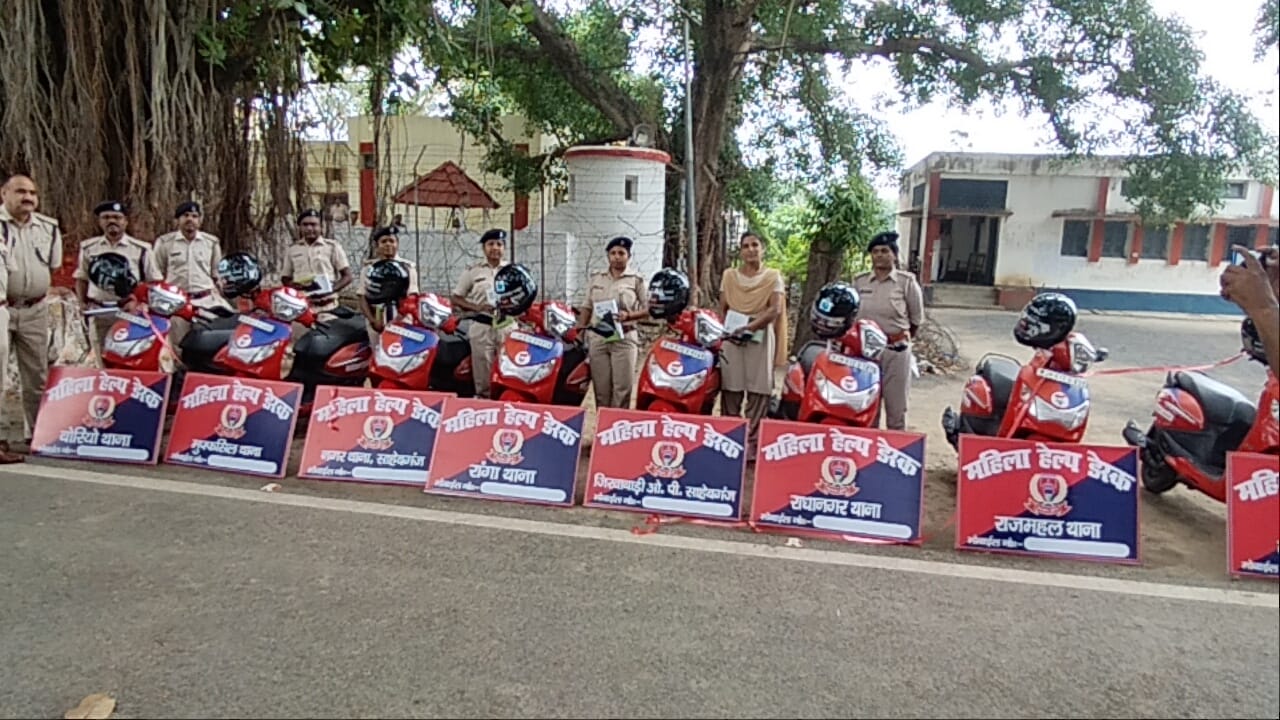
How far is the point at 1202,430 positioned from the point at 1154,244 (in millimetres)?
15170

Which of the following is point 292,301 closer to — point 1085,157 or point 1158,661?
point 1158,661

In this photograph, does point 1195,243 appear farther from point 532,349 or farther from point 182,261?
point 182,261

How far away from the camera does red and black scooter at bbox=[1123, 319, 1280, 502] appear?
4109mm

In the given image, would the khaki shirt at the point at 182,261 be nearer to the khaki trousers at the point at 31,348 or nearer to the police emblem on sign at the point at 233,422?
the khaki trousers at the point at 31,348

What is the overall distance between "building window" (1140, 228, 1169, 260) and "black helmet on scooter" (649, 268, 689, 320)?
51.3ft

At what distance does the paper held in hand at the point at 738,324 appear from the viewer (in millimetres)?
5043

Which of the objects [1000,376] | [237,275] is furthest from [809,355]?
[237,275]

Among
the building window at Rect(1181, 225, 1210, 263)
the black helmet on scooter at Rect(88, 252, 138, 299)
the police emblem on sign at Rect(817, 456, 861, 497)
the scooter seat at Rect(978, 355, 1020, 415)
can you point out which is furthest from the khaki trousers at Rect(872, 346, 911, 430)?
the building window at Rect(1181, 225, 1210, 263)

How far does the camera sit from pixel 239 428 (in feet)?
16.2

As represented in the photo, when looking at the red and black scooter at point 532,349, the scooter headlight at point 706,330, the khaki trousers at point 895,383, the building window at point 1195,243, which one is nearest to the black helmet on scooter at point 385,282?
the red and black scooter at point 532,349

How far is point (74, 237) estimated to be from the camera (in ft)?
21.7

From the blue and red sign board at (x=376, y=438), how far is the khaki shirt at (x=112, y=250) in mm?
2084

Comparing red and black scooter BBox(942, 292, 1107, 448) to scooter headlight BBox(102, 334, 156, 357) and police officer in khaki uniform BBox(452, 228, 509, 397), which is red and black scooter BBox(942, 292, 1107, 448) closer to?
police officer in khaki uniform BBox(452, 228, 509, 397)

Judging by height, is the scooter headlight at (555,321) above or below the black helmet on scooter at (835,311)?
below
